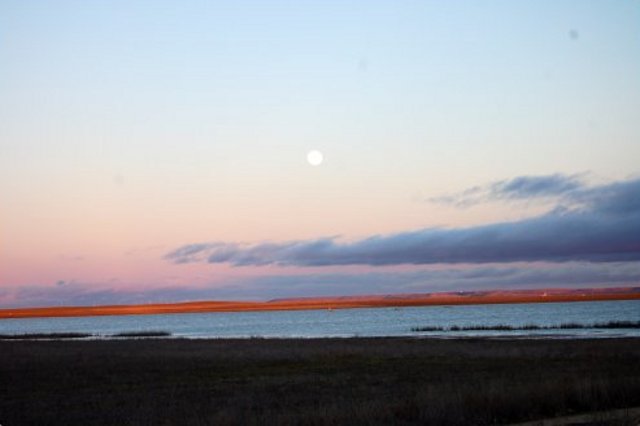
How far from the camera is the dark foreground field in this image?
2075 centimetres

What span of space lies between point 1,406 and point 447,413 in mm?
14407

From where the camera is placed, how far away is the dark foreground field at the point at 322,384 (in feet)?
68.1

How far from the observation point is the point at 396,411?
66.8 ft

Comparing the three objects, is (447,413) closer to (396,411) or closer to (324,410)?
(396,411)

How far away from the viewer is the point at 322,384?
30.7 m

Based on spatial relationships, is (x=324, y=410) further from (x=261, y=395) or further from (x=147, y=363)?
(x=147, y=363)

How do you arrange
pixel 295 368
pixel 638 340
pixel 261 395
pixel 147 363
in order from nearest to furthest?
pixel 261 395, pixel 295 368, pixel 147 363, pixel 638 340

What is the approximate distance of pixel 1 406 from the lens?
25.3 metres

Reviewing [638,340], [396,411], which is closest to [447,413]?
[396,411]

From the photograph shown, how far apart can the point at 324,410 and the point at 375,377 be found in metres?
12.4

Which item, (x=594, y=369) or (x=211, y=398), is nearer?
(x=211, y=398)

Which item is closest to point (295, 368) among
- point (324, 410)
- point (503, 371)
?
point (503, 371)

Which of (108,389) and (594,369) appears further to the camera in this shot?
(594,369)

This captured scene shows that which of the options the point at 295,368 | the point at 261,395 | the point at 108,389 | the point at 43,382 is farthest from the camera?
the point at 295,368
